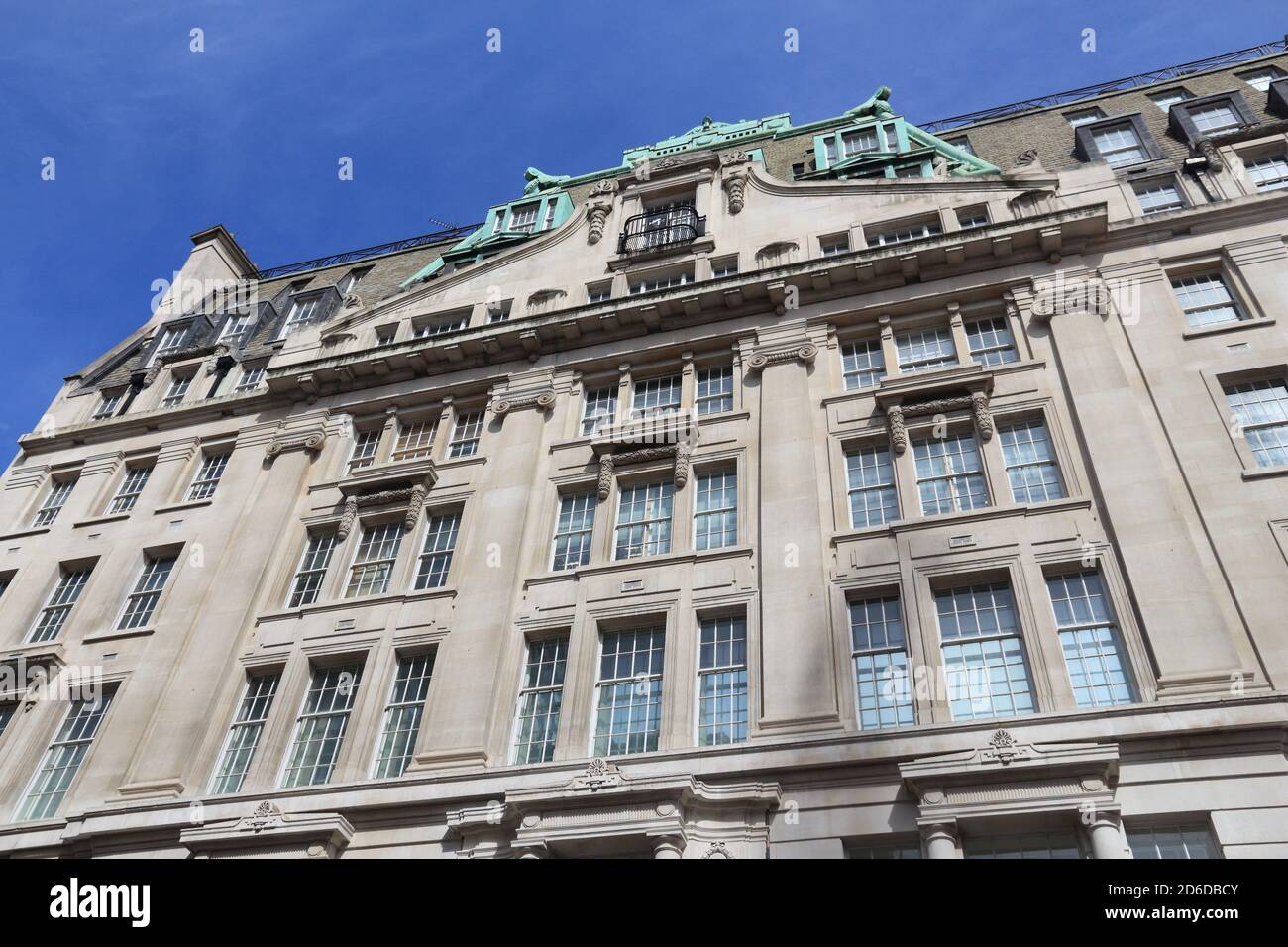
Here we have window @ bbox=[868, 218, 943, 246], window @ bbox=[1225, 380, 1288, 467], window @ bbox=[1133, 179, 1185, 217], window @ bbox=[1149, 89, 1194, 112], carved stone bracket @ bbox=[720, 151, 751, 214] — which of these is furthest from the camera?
window @ bbox=[1149, 89, 1194, 112]

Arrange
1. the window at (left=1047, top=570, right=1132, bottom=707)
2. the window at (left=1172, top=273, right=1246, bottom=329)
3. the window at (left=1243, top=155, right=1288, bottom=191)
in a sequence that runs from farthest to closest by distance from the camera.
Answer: the window at (left=1243, top=155, right=1288, bottom=191), the window at (left=1172, top=273, right=1246, bottom=329), the window at (left=1047, top=570, right=1132, bottom=707)

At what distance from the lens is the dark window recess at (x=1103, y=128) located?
103 ft

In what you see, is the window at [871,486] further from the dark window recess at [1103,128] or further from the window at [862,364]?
the dark window recess at [1103,128]

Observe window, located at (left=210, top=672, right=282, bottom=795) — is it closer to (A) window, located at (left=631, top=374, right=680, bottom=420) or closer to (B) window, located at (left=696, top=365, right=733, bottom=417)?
(A) window, located at (left=631, top=374, right=680, bottom=420)

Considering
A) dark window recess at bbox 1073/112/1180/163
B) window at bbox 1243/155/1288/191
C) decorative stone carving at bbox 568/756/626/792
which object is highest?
dark window recess at bbox 1073/112/1180/163

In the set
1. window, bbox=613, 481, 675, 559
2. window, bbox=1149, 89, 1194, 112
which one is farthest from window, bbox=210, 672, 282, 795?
window, bbox=1149, 89, 1194, 112

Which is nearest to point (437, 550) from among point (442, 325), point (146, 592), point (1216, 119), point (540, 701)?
point (540, 701)

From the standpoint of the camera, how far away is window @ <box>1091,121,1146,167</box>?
3158cm

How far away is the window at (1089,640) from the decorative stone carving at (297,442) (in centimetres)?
2091

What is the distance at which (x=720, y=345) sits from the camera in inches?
1108

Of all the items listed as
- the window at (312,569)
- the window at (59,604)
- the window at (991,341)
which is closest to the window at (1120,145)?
the window at (991,341)

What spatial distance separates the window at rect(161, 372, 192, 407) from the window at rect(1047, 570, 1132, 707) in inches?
1163
